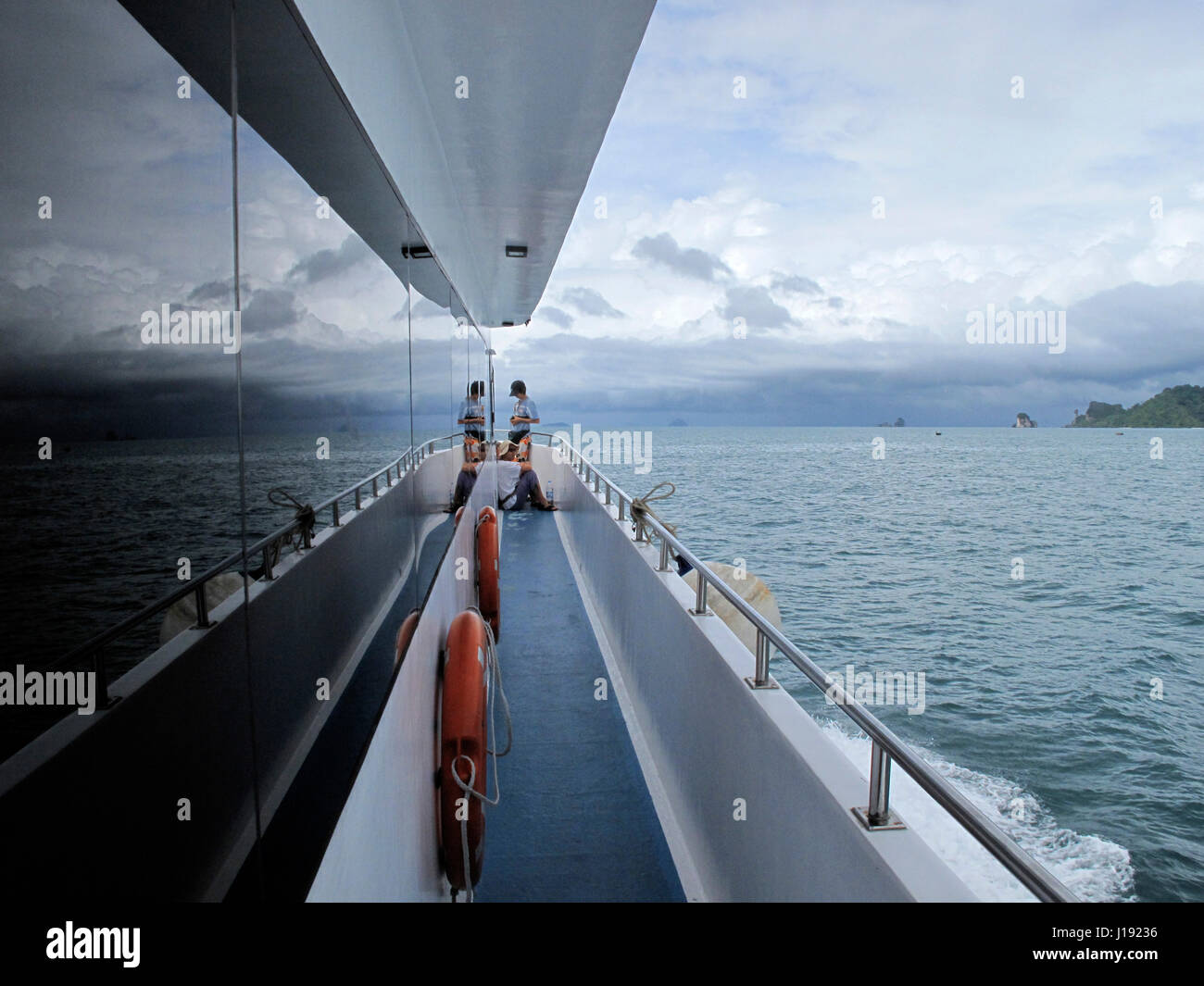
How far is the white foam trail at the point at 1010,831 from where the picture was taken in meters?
5.41

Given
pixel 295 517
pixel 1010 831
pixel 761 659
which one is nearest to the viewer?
pixel 295 517

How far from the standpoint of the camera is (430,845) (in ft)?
7.37

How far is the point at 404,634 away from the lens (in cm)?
222

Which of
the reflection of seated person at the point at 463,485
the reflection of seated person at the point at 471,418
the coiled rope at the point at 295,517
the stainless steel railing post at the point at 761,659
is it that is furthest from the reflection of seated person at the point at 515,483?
the coiled rope at the point at 295,517

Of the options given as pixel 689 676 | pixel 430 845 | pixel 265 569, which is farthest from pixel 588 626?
pixel 265 569

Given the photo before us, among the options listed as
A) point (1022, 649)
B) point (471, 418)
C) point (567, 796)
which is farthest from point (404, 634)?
point (1022, 649)

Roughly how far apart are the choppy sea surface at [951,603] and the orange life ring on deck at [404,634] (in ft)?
1.72

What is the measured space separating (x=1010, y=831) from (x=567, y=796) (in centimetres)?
461

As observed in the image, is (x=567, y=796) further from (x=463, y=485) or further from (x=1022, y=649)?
(x=1022, y=649)

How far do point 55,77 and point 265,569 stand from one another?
679mm

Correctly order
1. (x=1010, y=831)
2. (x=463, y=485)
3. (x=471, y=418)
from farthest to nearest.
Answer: (x=471, y=418)
(x=1010, y=831)
(x=463, y=485)

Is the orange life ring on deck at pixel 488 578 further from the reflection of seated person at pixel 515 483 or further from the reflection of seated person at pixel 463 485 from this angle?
the reflection of seated person at pixel 515 483

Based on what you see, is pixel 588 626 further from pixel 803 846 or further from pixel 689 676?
pixel 803 846
